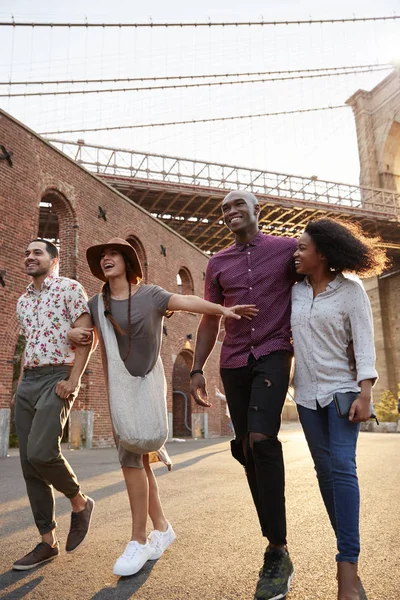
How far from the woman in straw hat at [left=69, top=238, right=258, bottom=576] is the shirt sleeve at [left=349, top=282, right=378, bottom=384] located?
19.1 inches

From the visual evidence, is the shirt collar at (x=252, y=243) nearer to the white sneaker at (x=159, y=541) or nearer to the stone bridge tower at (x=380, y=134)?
the white sneaker at (x=159, y=541)

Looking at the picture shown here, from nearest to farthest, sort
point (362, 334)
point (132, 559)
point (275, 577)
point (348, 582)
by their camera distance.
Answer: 1. point (348, 582)
2. point (275, 577)
3. point (362, 334)
4. point (132, 559)

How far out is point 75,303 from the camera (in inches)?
115

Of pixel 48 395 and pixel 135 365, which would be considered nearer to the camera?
pixel 135 365

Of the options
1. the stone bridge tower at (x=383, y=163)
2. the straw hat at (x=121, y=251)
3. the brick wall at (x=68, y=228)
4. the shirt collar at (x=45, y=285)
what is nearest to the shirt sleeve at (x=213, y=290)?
the straw hat at (x=121, y=251)

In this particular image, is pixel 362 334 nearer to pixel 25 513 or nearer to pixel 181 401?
pixel 25 513

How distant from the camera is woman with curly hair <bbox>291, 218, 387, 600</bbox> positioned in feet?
6.86

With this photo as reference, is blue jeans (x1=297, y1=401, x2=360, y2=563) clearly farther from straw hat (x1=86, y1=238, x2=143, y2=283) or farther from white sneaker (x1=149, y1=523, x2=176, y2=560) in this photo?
straw hat (x1=86, y1=238, x2=143, y2=283)

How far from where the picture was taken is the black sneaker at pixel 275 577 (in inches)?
78.4

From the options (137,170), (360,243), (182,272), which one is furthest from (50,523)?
(137,170)

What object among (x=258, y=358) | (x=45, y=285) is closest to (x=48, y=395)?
(x=45, y=285)

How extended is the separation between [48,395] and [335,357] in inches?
61.0

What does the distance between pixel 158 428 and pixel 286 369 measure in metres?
0.70

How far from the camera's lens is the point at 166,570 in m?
2.42
